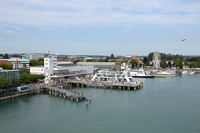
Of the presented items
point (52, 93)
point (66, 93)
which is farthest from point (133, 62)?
point (66, 93)

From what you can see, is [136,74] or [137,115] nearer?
[137,115]

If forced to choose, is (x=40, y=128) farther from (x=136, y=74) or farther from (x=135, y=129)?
(x=136, y=74)

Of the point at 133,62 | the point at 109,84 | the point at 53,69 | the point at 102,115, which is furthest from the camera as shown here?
the point at 133,62

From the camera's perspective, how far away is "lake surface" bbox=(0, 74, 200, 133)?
925 cm

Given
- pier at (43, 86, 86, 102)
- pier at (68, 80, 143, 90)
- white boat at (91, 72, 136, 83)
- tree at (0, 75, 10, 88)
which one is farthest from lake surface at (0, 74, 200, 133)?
white boat at (91, 72, 136, 83)

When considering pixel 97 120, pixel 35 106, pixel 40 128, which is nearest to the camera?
pixel 40 128

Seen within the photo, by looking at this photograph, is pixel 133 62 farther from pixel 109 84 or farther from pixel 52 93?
pixel 52 93

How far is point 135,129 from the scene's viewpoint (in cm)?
924

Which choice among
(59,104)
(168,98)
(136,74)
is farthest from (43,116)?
(136,74)

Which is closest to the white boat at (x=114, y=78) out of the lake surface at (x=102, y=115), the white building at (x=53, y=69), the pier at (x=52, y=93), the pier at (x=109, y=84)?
the pier at (x=109, y=84)

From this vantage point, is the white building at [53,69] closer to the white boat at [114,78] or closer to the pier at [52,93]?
the white boat at [114,78]

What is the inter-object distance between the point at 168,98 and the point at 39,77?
11.3 meters

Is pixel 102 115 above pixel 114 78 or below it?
below

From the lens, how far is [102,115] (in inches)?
434
